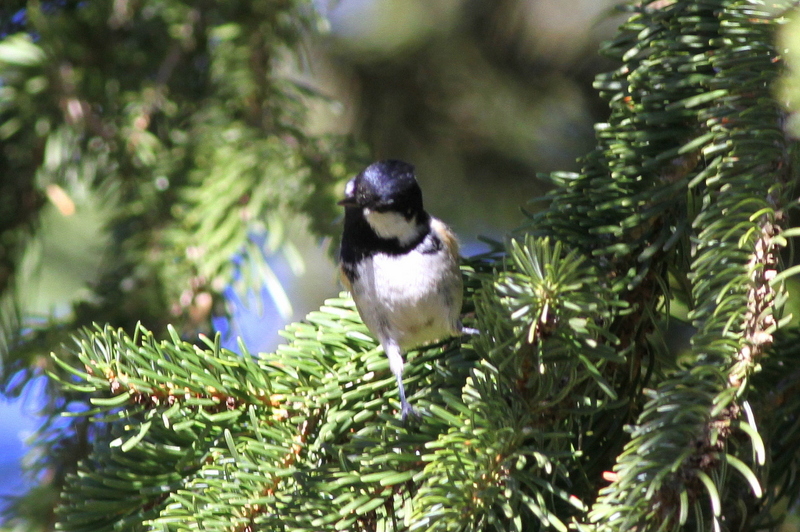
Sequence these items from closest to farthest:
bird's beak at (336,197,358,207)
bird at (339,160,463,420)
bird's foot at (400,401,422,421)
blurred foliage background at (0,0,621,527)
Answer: bird's foot at (400,401,422,421) < bird at (339,160,463,420) < bird's beak at (336,197,358,207) < blurred foliage background at (0,0,621,527)

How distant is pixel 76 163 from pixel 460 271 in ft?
3.33

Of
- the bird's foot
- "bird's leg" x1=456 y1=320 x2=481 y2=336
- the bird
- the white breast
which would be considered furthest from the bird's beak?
the bird's foot

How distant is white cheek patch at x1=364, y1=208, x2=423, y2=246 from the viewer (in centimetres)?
170

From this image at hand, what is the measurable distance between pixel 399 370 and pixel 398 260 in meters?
0.49

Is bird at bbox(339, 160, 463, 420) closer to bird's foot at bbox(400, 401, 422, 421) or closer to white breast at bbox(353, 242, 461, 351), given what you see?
white breast at bbox(353, 242, 461, 351)

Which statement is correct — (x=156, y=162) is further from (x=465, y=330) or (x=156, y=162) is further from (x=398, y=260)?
(x=465, y=330)

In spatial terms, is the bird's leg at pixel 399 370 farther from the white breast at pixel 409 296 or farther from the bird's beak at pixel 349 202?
the bird's beak at pixel 349 202

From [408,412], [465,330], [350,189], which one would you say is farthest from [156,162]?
[408,412]

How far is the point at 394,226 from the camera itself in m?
1.76

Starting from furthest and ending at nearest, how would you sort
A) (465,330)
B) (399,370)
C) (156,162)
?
(156,162), (465,330), (399,370)

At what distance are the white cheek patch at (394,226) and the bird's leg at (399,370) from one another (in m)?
0.44

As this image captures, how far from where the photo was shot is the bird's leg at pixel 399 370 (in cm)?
111

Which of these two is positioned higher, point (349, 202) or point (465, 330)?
point (349, 202)

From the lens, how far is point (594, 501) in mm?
1100
